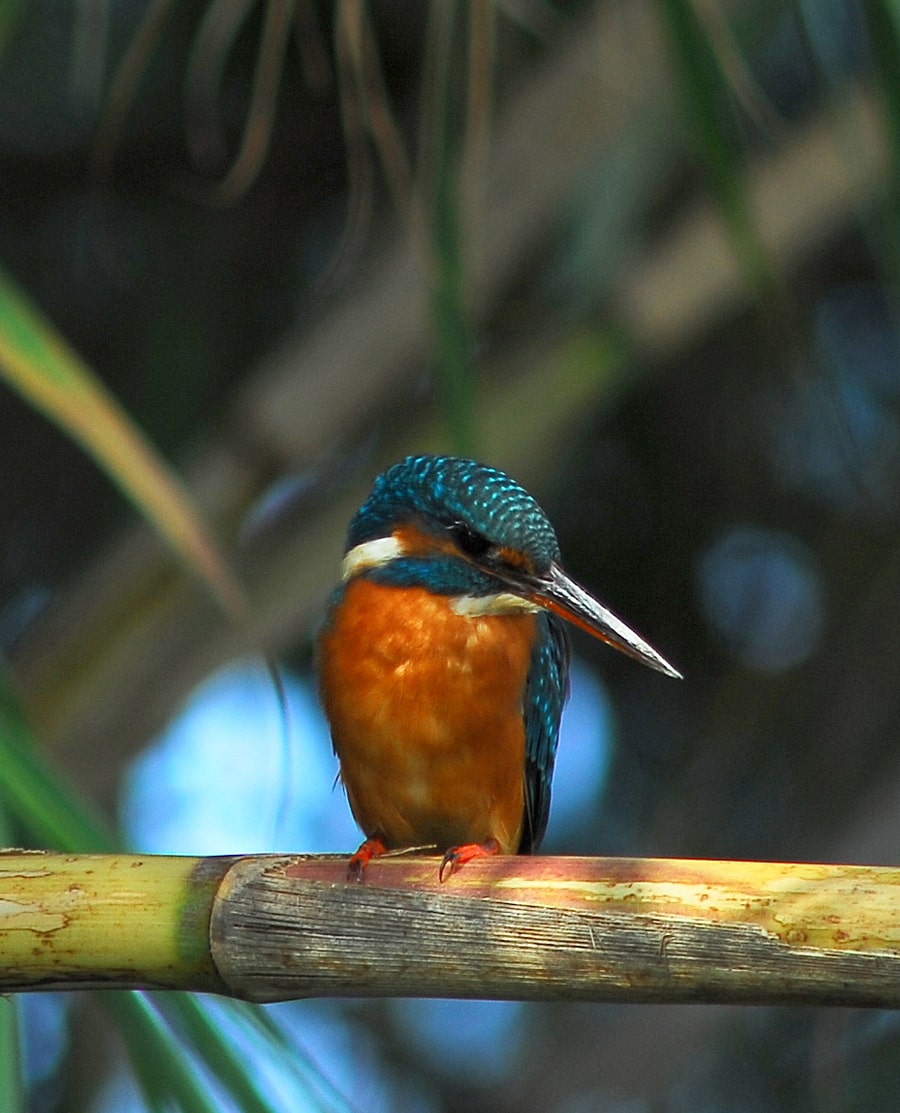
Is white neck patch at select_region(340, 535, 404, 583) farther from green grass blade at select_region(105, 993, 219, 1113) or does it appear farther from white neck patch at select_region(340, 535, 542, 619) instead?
green grass blade at select_region(105, 993, 219, 1113)

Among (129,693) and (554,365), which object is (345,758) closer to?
(129,693)

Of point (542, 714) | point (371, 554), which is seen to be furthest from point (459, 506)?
point (542, 714)

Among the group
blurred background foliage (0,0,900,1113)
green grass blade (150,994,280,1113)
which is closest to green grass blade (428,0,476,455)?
blurred background foliage (0,0,900,1113)

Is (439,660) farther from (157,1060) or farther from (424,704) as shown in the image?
(157,1060)

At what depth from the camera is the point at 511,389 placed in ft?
10.2

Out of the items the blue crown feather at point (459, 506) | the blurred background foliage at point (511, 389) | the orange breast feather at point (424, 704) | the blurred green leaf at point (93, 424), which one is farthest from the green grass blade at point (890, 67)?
the orange breast feather at point (424, 704)

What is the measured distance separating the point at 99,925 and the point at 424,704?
1.14m

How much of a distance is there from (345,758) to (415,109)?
2.01 metres

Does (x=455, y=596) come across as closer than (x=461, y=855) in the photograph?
No

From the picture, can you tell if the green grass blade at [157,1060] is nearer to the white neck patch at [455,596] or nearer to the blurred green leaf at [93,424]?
the blurred green leaf at [93,424]

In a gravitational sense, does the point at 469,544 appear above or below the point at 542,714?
above

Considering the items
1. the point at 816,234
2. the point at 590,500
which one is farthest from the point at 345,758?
the point at 590,500

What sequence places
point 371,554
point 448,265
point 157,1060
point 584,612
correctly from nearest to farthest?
point 157,1060
point 448,265
point 584,612
point 371,554

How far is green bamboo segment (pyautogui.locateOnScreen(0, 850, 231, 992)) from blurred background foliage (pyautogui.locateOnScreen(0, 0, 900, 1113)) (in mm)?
160
